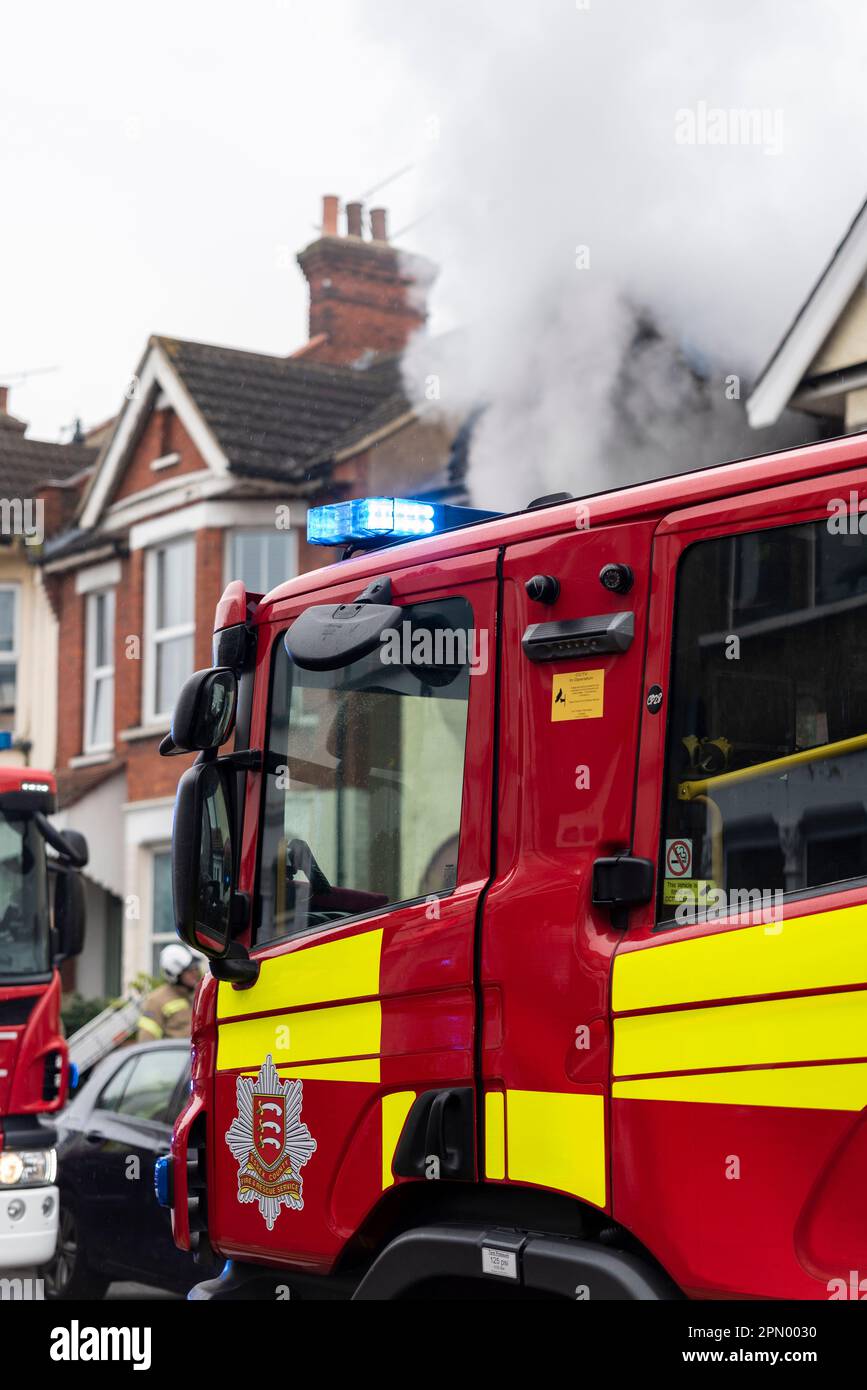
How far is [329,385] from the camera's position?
20234 millimetres

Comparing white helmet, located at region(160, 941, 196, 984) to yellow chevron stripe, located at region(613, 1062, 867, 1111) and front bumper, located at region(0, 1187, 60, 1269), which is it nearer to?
front bumper, located at region(0, 1187, 60, 1269)

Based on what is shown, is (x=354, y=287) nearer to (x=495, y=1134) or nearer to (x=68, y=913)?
(x=68, y=913)

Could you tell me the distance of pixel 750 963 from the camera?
3.01 meters

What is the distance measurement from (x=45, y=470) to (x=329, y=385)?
655 cm

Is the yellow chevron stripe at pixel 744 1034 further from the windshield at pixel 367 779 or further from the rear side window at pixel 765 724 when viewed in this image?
the windshield at pixel 367 779

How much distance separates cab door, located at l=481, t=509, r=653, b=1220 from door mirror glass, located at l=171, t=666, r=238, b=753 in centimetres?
79

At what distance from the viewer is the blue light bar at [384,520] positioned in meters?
4.28

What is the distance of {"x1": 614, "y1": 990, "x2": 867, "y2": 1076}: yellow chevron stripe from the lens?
2.85m

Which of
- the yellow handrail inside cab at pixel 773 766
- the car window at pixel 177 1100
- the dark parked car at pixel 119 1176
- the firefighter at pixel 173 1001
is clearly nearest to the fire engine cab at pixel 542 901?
the yellow handrail inside cab at pixel 773 766

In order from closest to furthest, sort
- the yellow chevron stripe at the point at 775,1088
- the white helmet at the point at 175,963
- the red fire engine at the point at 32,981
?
1. the yellow chevron stripe at the point at 775,1088
2. the red fire engine at the point at 32,981
3. the white helmet at the point at 175,963

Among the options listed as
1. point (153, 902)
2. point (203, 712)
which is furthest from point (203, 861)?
point (153, 902)

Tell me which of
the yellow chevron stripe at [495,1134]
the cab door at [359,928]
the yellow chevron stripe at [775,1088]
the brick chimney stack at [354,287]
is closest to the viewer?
the yellow chevron stripe at [775,1088]

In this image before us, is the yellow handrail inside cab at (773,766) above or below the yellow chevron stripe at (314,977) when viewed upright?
above

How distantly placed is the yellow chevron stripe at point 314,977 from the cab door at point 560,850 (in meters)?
0.35
